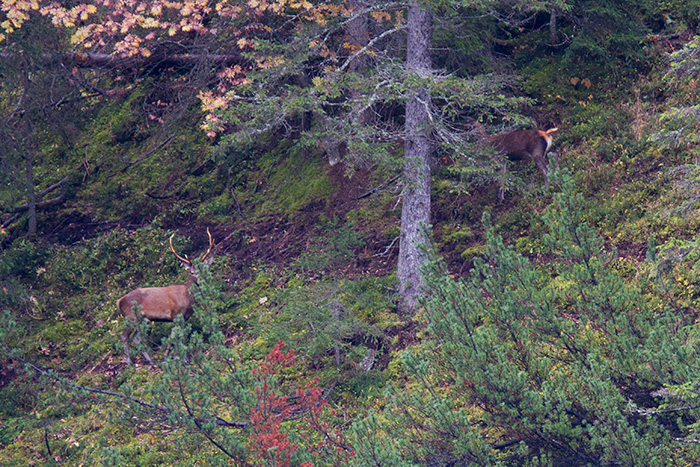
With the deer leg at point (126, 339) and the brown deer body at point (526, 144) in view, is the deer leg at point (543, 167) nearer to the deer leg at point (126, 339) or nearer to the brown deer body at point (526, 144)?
the brown deer body at point (526, 144)

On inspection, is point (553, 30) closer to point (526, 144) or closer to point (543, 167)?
point (526, 144)

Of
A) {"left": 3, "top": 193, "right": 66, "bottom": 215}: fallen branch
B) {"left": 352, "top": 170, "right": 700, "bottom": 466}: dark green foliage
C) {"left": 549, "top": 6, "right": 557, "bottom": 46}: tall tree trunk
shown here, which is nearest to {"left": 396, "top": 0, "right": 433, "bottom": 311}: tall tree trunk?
{"left": 549, "top": 6, "right": 557, "bottom": 46}: tall tree trunk

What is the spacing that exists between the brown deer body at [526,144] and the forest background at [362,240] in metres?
0.35

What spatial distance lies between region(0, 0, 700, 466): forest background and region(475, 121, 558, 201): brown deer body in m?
0.35

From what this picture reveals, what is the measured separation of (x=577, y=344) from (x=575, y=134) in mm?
6828

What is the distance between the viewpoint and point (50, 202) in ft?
55.5

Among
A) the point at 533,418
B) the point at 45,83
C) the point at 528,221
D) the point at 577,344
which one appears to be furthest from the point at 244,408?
the point at 45,83

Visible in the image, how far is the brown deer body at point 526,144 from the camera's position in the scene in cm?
1166

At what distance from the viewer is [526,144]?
11.7 meters

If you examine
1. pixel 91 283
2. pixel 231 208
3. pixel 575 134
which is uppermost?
pixel 575 134

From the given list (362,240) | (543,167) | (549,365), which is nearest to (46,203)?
(362,240)

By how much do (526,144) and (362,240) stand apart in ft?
11.2

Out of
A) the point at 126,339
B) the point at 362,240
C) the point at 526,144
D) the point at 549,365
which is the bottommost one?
the point at 126,339

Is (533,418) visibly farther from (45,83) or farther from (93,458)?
(45,83)
